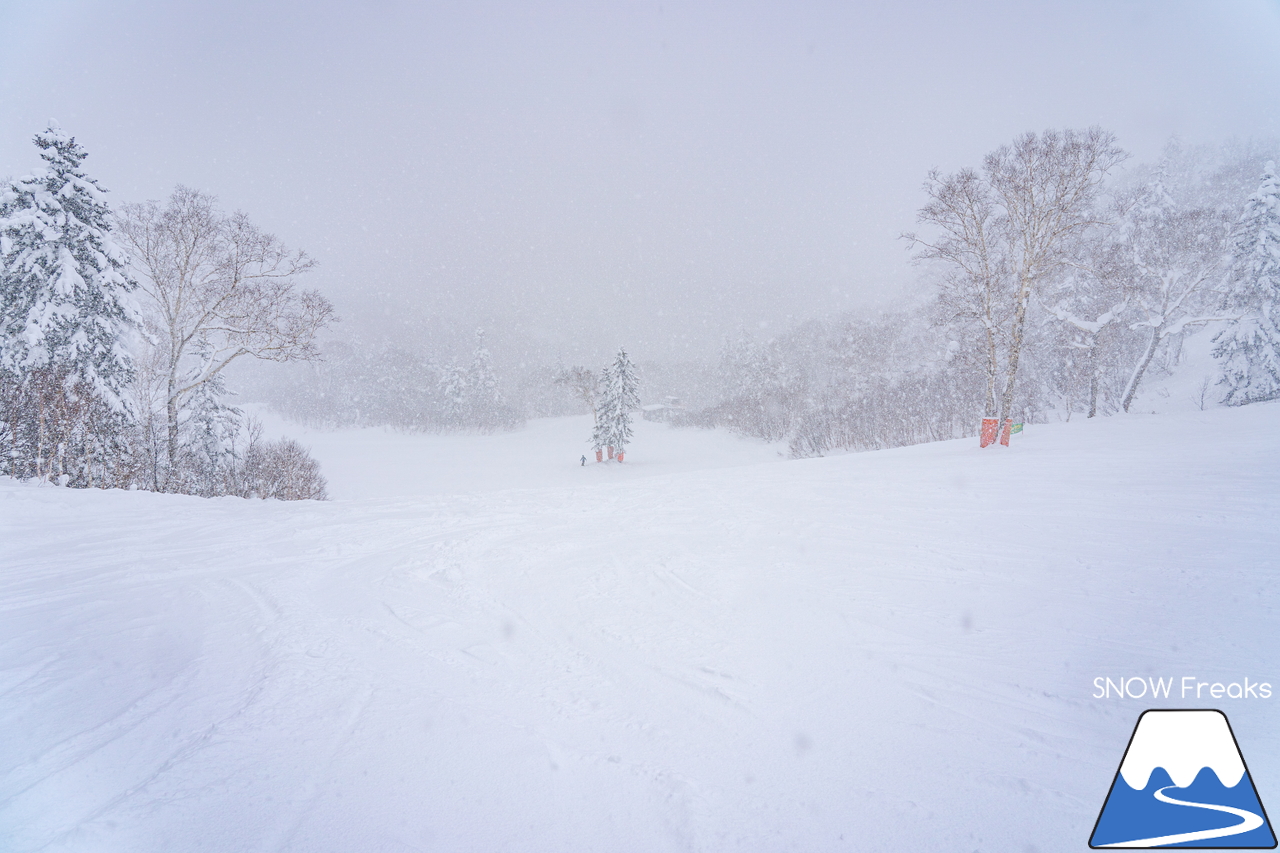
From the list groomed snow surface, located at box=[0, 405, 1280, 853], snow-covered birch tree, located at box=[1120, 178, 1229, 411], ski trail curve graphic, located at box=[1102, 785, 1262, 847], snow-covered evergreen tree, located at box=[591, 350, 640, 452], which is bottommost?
ski trail curve graphic, located at box=[1102, 785, 1262, 847]

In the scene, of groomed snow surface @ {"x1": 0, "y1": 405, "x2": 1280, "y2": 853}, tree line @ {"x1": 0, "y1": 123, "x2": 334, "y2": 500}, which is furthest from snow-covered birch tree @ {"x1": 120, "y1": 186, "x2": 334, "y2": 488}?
groomed snow surface @ {"x1": 0, "y1": 405, "x2": 1280, "y2": 853}

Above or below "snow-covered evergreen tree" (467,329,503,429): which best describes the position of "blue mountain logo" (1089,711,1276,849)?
below

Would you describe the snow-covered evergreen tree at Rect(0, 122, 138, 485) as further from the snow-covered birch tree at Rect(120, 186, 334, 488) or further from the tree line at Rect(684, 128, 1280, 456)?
the tree line at Rect(684, 128, 1280, 456)

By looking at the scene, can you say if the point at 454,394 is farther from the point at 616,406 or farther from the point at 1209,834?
the point at 1209,834

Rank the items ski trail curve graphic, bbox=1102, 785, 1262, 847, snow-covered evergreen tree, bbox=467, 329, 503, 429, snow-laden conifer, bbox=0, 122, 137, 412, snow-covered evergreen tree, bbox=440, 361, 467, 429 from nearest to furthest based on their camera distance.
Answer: ski trail curve graphic, bbox=1102, 785, 1262, 847 → snow-laden conifer, bbox=0, 122, 137, 412 → snow-covered evergreen tree, bbox=440, 361, 467, 429 → snow-covered evergreen tree, bbox=467, 329, 503, 429

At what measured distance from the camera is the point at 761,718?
2.50m

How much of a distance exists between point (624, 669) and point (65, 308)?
16.4 meters

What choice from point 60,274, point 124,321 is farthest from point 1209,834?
point 124,321

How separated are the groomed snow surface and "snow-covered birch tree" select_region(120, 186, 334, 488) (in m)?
9.22

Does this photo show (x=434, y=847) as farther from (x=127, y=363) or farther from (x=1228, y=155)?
(x=1228, y=155)

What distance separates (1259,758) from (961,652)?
1.20 metres

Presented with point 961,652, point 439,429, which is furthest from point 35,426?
point 439,429

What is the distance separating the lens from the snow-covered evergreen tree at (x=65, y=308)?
980 cm

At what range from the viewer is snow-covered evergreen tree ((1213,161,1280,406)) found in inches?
536
